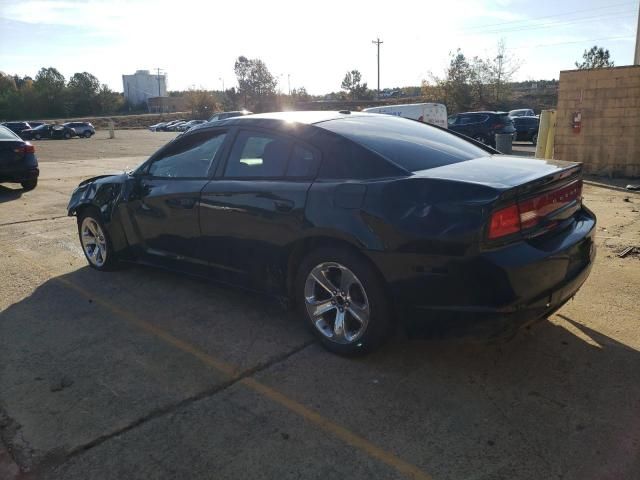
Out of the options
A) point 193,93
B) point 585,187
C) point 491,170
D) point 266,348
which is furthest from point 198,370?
point 193,93

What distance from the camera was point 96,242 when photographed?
5434mm

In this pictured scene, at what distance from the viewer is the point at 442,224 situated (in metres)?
2.85

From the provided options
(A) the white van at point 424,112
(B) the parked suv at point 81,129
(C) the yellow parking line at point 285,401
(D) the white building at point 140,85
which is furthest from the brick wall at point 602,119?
(D) the white building at point 140,85

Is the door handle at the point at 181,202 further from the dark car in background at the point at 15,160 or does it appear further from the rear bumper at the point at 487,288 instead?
the dark car in background at the point at 15,160

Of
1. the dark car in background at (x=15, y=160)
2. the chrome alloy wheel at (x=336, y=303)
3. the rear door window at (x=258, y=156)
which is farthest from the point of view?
the dark car in background at (x=15, y=160)

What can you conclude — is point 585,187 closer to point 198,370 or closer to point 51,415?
point 198,370

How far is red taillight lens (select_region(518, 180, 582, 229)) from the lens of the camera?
2938 millimetres

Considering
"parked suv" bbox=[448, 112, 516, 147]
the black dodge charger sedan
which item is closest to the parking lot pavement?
the black dodge charger sedan

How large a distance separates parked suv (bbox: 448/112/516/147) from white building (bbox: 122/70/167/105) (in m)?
117

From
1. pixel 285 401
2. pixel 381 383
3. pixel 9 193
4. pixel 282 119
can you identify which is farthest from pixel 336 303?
pixel 9 193

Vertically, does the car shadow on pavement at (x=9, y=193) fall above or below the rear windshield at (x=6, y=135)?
below

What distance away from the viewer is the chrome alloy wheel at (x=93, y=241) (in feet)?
17.5

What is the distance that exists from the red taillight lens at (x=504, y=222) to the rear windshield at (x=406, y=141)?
2.12 feet

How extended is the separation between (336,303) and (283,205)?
74 centimetres
